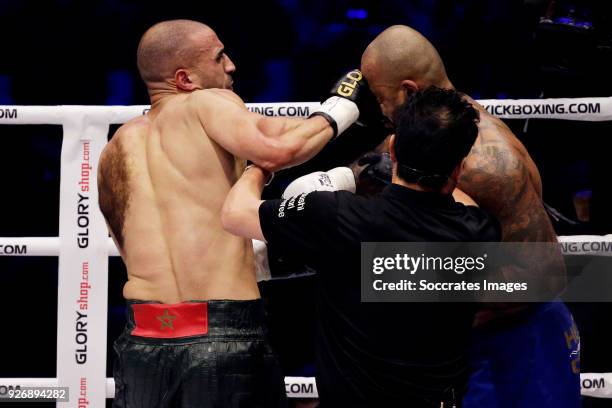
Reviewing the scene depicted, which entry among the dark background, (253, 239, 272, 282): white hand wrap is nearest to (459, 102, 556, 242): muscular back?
(253, 239, 272, 282): white hand wrap

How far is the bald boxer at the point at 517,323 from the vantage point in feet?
8.82

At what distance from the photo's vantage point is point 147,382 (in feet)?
8.28

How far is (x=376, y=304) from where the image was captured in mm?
2186

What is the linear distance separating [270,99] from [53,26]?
1043 mm

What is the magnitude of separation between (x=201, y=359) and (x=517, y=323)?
102 cm

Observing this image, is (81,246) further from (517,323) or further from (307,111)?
(517,323)

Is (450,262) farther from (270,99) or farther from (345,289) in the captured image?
(270,99)

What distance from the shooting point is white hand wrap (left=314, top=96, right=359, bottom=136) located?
2.62 metres

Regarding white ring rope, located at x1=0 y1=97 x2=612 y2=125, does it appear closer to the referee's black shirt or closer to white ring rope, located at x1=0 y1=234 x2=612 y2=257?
white ring rope, located at x1=0 y1=234 x2=612 y2=257

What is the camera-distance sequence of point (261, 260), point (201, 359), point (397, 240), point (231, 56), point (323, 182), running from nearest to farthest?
1. point (397, 240)
2. point (201, 359)
3. point (323, 182)
4. point (261, 260)
5. point (231, 56)

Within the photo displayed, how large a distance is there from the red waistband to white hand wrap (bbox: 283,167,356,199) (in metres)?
0.43

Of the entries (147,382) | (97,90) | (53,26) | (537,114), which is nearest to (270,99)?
(97,90)

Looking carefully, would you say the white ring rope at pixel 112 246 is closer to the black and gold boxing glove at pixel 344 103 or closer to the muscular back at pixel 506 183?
the muscular back at pixel 506 183

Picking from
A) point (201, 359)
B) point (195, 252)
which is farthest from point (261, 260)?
point (201, 359)
